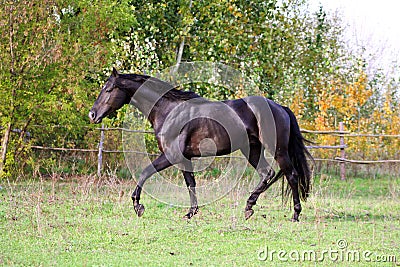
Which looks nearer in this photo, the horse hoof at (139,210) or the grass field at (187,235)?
the grass field at (187,235)

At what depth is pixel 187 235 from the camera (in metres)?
5.55

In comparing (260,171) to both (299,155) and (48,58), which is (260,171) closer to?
(299,155)

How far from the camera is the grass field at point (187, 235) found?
4543 mm

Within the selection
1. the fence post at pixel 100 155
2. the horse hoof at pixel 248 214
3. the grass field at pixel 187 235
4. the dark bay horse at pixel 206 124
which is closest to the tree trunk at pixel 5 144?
the fence post at pixel 100 155

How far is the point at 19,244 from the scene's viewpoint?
5.08 metres

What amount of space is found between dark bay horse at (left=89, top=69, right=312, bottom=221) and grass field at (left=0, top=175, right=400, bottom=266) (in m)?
0.58

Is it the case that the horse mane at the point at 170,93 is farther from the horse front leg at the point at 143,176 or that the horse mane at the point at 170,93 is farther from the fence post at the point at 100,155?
the fence post at the point at 100,155

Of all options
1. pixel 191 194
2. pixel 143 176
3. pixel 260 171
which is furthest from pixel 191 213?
pixel 260 171

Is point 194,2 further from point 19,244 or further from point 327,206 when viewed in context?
point 19,244

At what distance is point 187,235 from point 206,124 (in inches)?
73.9

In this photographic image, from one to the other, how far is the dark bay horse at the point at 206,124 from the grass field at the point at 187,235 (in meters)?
0.58

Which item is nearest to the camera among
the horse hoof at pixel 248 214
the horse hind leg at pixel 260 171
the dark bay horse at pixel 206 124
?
the horse hoof at pixel 248 214

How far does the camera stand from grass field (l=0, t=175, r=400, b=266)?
4543 millimetres

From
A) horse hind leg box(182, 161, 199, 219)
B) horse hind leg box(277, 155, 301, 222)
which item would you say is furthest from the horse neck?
horse hind leg box(277, 155, 301, 222)
